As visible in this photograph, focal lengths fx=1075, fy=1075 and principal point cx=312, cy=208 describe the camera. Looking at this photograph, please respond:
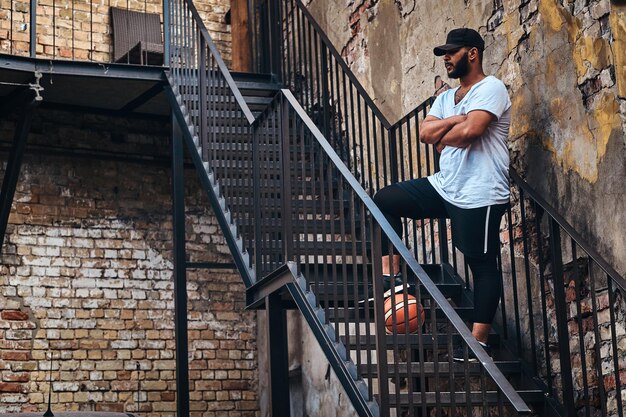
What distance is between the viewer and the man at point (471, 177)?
16.6 feet

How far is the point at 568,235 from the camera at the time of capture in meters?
5.25

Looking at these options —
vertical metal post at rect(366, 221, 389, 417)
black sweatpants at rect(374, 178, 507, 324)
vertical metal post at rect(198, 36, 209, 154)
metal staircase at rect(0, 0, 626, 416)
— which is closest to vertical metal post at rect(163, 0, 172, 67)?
metal staircase at rect(0, 0, 626, 416)

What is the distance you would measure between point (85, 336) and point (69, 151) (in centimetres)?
172

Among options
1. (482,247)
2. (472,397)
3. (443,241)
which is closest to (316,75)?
(443,241)

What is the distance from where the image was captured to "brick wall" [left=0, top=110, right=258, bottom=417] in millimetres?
9625

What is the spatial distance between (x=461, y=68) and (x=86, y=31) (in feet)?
19.9

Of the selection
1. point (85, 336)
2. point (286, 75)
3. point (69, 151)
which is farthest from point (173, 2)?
point (85, 336)

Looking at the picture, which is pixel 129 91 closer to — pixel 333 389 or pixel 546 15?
pixel 333 389

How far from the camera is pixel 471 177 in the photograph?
5.13 meters

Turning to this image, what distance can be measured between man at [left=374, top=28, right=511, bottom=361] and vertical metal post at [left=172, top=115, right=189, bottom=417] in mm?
3213

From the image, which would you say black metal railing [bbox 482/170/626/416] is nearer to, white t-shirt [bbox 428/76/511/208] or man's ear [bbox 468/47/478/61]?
white t-shirt [bbox 428/76/511/208]

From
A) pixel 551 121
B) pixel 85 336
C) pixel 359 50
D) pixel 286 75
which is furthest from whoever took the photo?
pixel 85 336

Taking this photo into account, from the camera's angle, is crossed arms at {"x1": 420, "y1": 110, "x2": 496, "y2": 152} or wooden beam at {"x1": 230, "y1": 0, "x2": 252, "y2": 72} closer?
crossed arms at {"x1": 420, "y1": 110, "x2": 496, "y2": 152}

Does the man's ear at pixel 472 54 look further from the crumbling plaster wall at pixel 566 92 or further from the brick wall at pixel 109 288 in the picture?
the brick wall at pixel 109 288
